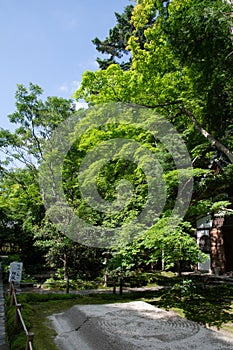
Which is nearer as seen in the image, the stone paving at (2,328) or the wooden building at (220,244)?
the stone paving at (2,328)

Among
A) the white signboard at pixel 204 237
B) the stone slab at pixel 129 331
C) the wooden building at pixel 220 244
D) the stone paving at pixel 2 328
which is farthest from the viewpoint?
the white signboard at pixel 204 237

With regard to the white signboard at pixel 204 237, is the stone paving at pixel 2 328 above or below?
below

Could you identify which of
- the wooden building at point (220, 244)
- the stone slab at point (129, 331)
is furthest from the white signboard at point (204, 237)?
the stone slab at point (129, 331)

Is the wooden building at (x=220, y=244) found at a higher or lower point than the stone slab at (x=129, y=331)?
higher

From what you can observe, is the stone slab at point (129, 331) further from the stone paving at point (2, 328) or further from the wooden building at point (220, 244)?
the wooden building at point (220, 244)

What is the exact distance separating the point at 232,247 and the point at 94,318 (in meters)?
13.0

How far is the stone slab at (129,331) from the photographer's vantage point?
588 cm

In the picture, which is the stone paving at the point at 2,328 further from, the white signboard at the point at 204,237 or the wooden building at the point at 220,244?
the white signboard at the point at 204,237

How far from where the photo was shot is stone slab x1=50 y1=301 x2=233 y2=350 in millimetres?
5875

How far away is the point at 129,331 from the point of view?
21.6 ft

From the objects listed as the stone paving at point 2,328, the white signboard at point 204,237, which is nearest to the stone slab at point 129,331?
the stone paving at point 2,328

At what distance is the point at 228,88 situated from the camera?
34.4ft

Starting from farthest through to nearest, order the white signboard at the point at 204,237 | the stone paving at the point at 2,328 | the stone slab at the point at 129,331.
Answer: the white signboard at the point at 204,237 < the stone paving at the point at 2,328 < the stone slab at the point at 129,331

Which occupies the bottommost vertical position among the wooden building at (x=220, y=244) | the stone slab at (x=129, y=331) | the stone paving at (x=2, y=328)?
the stone paving at (x=2, y=328)
